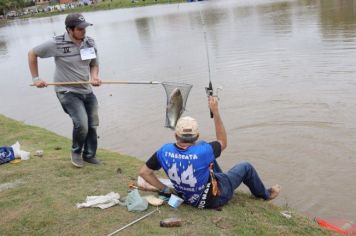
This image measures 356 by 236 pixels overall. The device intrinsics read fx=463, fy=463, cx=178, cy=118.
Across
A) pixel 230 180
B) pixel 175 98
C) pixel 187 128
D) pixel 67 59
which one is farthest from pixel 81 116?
pixel 230 180

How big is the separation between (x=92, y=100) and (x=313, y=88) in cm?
736

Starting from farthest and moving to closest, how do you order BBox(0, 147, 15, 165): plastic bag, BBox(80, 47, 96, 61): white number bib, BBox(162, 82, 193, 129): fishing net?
BBox(0, 147, 15, 165): plastic bag → BBox(162, 82, 193, 129): fishing net → BBox(80, 47, 96, 61): white number bib

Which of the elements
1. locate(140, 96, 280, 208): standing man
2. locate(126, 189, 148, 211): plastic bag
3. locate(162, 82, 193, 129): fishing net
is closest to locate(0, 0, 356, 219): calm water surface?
locate(162, 82, 193, 129): fishing net

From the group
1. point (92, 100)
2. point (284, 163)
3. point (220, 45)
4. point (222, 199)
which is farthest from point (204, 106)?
point (220, 45)

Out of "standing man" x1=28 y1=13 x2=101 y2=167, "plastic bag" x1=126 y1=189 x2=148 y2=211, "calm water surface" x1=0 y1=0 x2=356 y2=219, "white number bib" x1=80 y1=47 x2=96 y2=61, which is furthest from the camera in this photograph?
"calm water surface" x1=0 y1=0 x2=356 y2=219

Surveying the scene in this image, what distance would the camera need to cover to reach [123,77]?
17.0 metres

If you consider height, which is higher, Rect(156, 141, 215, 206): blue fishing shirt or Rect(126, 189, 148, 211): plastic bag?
Rect(156, 141, 215, 206): blue fishing shirt

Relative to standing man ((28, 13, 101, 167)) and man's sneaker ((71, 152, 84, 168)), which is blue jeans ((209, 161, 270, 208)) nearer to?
standing man ((28, 13, 101, 167))

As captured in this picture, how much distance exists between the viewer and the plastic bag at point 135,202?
17.1ft

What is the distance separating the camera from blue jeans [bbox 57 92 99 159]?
6.24 meters

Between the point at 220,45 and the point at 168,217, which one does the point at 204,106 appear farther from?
the point at 220,45

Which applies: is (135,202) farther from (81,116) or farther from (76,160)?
(76,160)

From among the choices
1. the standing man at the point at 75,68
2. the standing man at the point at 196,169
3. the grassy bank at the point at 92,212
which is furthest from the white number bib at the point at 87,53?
the standing man at the point at 196,169

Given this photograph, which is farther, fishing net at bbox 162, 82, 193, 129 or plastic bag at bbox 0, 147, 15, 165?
plastic bag at bbox 0, 147, 15, 165
